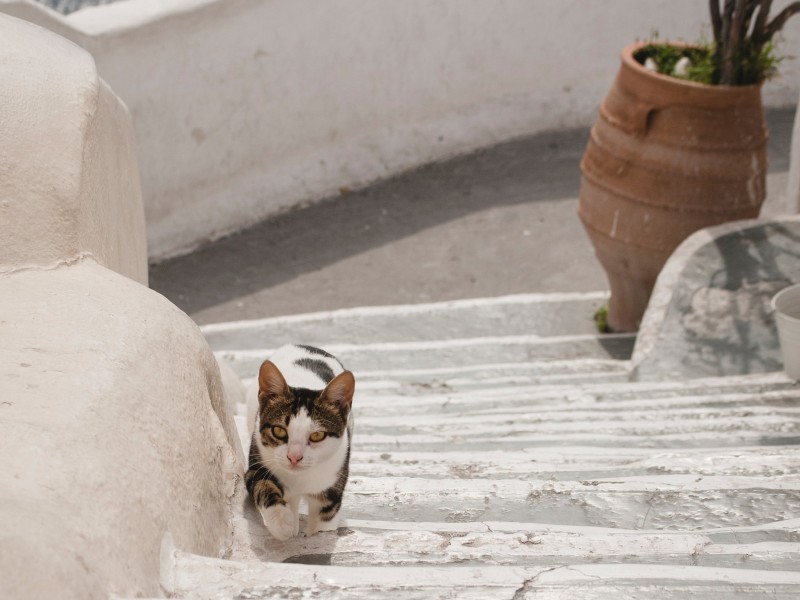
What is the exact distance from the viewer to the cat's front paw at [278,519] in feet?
7.02

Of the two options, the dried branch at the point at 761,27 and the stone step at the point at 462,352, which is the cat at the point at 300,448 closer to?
the stone step at the point at 462,352

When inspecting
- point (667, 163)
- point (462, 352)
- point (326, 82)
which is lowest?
point (462, 352)

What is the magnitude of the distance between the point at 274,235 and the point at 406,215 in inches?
34.3

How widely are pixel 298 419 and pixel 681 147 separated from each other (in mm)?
3124

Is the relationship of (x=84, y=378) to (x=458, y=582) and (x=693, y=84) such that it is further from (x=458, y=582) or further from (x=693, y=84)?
(x=693, y=84)

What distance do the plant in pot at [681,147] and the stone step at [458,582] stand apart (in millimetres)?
3248

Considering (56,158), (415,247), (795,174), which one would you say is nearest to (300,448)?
(56,158)

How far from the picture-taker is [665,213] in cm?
486

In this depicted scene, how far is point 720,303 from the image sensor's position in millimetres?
4312

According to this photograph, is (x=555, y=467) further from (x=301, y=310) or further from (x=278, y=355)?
(x=301, y=310)

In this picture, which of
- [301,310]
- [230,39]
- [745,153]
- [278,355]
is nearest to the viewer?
[278,355]

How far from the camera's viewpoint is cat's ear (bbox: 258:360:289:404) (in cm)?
225

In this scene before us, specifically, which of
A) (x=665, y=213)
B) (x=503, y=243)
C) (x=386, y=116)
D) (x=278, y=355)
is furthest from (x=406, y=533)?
(x=386, y=116)

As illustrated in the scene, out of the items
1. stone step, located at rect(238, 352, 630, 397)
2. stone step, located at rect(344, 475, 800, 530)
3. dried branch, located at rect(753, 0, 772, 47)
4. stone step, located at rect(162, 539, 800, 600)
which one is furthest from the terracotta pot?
stone step, located at rect(162, 539, 800, 600)
